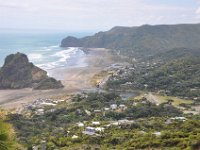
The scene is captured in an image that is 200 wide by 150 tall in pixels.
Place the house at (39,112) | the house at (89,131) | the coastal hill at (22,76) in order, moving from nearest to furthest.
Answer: the house at (89,131), the house at (39,112), the coastal hill at (22,76)

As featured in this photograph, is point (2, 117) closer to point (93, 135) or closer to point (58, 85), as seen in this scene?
point (93, 135)

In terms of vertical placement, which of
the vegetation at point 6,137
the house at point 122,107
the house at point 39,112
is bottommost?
the house at point 39,112

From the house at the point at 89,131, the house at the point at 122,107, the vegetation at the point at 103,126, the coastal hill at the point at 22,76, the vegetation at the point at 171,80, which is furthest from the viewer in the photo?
the coastal hill at the point at 22,76

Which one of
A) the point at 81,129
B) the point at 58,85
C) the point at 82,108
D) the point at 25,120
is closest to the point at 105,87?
the point at 58,85

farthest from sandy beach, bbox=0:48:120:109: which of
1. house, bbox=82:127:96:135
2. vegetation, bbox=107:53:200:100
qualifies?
house, bbox=82:127:96:135

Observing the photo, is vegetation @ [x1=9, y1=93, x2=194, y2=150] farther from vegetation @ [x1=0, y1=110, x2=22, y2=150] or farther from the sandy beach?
vegetation @ [x1=0, y1=110, x2=22, y2=150]

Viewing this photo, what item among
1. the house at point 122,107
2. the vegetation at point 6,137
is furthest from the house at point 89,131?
the vegetation at point 6,137

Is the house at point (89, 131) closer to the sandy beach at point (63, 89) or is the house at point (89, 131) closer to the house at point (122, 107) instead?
the house at point (122, 107)

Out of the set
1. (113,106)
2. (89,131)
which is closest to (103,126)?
(89,131)
